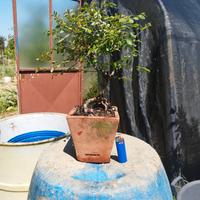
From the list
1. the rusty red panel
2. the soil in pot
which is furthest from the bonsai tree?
the rusty red panel

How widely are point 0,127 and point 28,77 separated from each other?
138cm

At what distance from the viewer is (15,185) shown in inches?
75.1

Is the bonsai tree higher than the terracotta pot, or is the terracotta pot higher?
the bonsai tree

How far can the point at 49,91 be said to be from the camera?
3.74 metres

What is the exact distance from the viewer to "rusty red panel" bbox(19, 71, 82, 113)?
3.49 metres

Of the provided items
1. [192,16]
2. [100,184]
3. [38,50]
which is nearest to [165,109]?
[192,16]

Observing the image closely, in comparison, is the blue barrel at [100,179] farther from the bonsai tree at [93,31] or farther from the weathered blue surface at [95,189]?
the bonsai tree at [93,31]

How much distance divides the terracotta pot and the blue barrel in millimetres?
46

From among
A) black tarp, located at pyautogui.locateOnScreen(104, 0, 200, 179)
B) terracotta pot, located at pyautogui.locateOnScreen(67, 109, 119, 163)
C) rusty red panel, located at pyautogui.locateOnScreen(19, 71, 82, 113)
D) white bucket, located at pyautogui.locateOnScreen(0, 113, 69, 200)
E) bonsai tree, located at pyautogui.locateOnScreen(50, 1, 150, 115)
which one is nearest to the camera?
terracotta pot, located at pyautogui.locateOnScreen(67, 109, 119, 163)

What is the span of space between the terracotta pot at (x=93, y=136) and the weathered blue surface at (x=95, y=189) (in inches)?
2.4

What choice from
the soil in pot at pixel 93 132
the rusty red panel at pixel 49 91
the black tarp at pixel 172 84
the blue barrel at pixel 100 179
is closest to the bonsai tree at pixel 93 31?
the soil in pot at pixel 93 132

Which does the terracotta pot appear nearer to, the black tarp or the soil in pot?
the soil in pot

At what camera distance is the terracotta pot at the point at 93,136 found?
4.16 feet

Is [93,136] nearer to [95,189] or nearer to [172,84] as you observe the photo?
[95,189]
